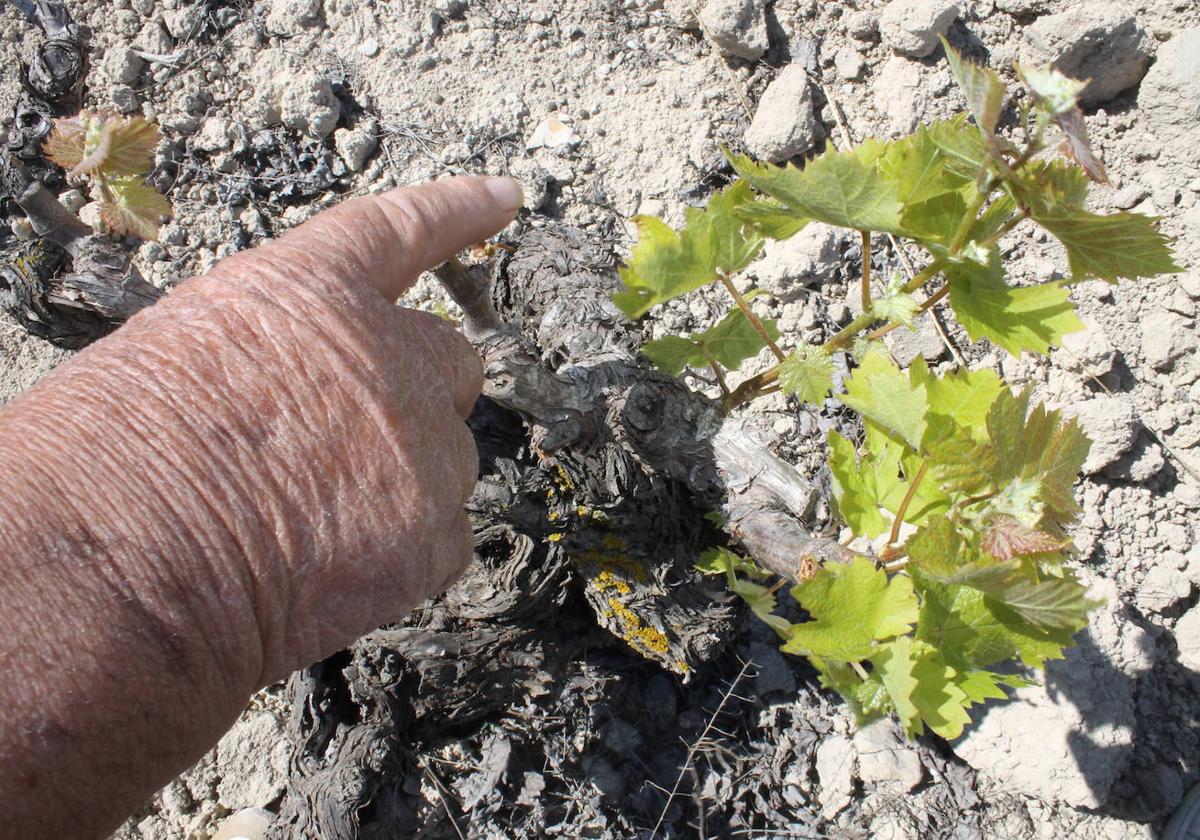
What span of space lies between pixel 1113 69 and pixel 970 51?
44cm

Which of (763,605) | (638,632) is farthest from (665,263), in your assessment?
(638,632)

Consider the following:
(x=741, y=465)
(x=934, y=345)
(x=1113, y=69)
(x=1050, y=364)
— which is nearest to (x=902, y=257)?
(x=934, y=345)

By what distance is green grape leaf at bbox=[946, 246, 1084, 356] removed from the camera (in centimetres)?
147

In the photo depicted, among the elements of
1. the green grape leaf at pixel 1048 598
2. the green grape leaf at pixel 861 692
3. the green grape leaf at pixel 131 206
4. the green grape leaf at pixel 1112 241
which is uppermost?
the green grape leaf at pixel 131 206

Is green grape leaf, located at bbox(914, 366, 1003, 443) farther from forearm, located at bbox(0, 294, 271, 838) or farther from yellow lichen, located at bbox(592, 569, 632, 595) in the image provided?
forearm, located at bbox(0, 294, 271, 838)

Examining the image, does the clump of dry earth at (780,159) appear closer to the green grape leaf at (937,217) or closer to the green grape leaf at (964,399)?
the green grape leaf at (964,399)

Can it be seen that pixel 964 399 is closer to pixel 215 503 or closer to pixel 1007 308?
pixel 1007 308

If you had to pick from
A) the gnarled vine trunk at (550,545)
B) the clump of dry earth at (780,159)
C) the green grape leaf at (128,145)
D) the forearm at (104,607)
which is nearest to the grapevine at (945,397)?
the gnarled vine trunk at (550,545)

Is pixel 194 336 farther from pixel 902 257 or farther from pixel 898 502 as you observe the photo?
pixel 902 257

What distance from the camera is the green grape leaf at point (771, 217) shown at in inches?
57.6

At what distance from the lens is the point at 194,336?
4.44ft

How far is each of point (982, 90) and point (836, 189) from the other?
27cm

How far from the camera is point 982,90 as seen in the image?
112cm

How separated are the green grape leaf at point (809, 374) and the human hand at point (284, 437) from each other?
2.27 ft
